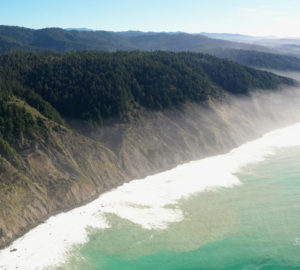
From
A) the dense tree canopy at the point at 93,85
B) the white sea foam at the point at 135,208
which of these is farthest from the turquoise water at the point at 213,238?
the dense tree canopy at the point at 93,85

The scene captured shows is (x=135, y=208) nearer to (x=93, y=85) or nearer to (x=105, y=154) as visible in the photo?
(x=105, y=154)

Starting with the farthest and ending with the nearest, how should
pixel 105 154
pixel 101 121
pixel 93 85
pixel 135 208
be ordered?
1. pixel 93 85
2. pixel 101 121
3. pixel 105 154
4. pixel 135 208

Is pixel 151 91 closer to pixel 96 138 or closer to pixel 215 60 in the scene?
pixel 96 138

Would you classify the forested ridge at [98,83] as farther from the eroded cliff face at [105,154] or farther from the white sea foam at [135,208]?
the white sea foam at [135,208]

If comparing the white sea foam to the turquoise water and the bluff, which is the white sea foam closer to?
the turquoise water

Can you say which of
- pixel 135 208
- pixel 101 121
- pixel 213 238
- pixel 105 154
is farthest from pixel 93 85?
pixel 213 238

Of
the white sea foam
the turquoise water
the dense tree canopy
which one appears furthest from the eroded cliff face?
the turquoise water
